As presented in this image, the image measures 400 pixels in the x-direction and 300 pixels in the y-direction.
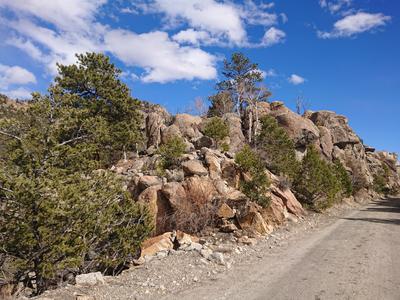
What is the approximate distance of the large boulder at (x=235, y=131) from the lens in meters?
32.6

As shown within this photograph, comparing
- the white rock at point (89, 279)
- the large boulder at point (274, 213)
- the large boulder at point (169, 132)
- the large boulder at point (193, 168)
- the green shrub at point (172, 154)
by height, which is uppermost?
the large boulder at point (169, 132)

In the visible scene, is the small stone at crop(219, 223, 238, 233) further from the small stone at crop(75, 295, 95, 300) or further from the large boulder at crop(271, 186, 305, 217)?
the small stone at crop(75, 295, 95, 300)

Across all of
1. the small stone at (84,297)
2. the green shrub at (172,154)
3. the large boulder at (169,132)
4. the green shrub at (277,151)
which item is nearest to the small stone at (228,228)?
the green shrub at (172,154)

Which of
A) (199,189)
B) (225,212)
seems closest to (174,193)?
(199,189)

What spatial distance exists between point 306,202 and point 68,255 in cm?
1810

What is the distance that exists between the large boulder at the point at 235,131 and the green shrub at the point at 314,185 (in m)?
8.79

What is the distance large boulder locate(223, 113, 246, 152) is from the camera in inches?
1283

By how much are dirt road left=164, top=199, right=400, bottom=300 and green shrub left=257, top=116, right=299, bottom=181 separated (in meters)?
9.60

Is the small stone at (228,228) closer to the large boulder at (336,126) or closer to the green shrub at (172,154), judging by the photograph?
the green shrub at (172,154)

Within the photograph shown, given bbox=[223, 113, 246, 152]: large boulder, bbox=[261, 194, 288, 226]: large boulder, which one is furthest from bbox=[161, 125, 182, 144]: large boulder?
bbox=[261, 194, 288, 226]: large boulder

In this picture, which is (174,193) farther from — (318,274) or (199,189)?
(318,274)

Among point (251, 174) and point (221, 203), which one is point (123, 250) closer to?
point (221, 203)

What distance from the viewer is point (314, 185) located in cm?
2166

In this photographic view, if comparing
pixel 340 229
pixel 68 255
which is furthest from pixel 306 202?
pixel 68 255
